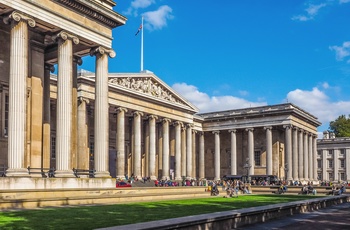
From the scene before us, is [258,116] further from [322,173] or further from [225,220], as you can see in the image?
[225,220]

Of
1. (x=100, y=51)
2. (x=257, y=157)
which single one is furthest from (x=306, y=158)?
(x=100, y=51)

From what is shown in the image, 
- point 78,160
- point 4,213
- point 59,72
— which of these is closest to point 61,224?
point 4,213

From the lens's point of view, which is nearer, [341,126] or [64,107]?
[64,107]

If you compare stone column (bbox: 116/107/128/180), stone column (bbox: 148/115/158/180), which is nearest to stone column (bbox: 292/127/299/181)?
stone column (bbox: 148/115/158/180)

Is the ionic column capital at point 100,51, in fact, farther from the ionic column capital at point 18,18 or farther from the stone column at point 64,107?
the ionic column capital at point 18,18

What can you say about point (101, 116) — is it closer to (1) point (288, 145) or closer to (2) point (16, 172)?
(2) point (16, 172)

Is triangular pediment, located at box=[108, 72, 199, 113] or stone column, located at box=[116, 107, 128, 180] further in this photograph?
triangular pediment, located at box=[108, 72, 199, 113]

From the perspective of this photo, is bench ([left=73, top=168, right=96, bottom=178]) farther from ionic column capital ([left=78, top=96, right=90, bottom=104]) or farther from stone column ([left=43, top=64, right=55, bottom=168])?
ionic column capital ([left=78, top=96, right=90, bottom=104])

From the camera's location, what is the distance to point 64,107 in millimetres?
28797

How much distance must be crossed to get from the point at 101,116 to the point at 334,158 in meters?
90.2

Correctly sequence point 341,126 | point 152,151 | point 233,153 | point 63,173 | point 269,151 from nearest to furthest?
point 63,173 < point 152,151 < point 269,151 < point 233,153 < point 341,126

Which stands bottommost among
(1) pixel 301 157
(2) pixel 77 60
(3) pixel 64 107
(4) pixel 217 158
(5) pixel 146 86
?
(4) pixel 217 158

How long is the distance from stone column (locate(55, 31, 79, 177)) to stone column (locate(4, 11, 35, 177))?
2645 mm

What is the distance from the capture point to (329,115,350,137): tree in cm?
12387
